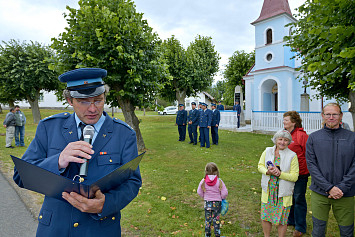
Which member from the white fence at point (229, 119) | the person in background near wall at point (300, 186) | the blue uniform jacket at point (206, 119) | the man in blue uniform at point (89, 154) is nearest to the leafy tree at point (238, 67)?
the white fence at point (229, 119)

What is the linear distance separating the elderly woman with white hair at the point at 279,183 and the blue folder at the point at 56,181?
2.71 meters

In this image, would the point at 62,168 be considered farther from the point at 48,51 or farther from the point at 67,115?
the point at 48,51

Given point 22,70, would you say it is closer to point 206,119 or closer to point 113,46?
point 113,46

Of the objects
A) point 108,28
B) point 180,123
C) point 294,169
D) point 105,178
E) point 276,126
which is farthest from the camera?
point 276,126

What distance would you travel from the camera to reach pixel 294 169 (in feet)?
11.5

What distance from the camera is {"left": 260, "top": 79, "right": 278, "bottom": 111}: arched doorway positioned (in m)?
20.8

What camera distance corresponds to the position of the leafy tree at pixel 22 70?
2219cm

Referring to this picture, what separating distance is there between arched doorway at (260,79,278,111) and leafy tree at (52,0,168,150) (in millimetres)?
14103

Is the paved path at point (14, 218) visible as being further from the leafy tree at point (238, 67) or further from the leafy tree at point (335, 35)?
the leafy tree at point (238, 67)

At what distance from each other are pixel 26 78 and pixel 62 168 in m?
25.4

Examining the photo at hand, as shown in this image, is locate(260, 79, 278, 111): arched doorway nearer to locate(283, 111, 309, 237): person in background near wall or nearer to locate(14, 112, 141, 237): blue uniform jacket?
locate(283, 111, 309, 237): person in background near wall

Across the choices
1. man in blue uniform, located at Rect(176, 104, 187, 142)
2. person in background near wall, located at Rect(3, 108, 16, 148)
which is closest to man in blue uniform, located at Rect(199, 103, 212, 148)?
man in blue uniform, located at Rect(176, 104, 187, 142)

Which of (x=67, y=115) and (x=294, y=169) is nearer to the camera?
(x=67, y=115)

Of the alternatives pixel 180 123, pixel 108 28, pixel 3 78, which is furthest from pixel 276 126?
pixel 3 78
